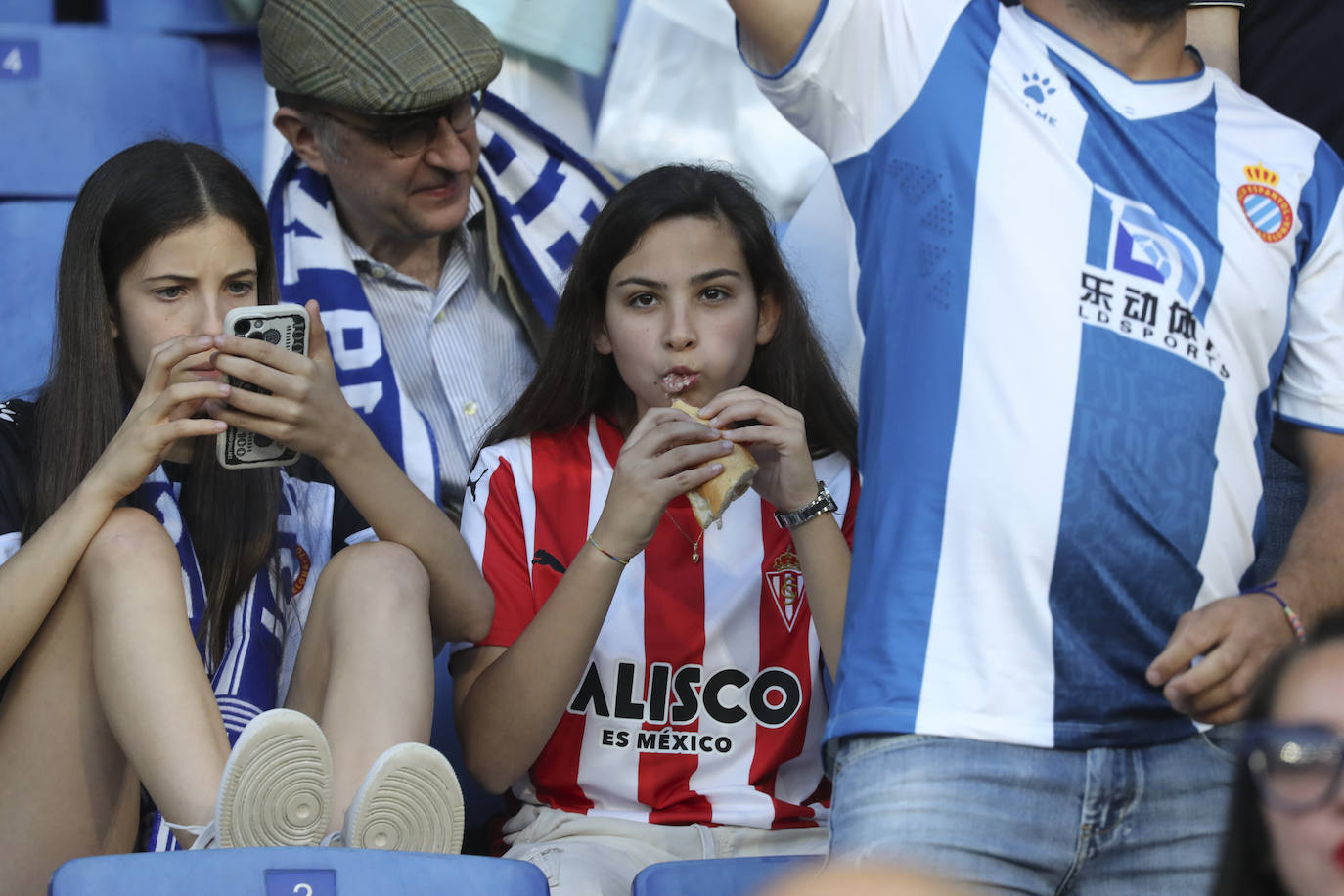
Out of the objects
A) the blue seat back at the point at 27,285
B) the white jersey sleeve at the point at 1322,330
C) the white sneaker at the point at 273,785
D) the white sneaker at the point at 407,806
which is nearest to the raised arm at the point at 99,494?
the white sneaker at the point at 273,785

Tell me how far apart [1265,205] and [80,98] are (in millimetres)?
2366

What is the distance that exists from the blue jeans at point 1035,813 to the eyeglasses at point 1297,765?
529mm

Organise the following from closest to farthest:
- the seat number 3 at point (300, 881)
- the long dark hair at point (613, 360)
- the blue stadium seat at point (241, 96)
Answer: the seat number 3 at point (300, 881), the long dark hair at point (613, 360), the blue stadium seat at point (241, 96)

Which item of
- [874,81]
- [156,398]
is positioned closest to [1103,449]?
[874,81]

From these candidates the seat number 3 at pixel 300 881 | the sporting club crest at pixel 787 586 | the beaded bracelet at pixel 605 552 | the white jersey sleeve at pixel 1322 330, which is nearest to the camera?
the seat number 3 at pixel 300 881

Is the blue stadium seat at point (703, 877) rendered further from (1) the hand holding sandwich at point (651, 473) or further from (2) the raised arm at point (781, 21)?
(2) the raised arm at point (781, 21)

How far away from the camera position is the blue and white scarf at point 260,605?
196 cm

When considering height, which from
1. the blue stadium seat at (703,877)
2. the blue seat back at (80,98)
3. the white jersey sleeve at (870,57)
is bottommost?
the blue stadium seat at (703,877)

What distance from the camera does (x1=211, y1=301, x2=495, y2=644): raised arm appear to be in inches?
72.8

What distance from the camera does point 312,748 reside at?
1584 mm

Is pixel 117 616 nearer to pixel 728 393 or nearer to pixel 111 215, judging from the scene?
pixel 111 215

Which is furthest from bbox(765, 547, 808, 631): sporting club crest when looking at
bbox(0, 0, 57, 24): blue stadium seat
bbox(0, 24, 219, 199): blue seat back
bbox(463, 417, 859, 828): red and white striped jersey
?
bbox(0, 0, 57, 24): blue stadium seat

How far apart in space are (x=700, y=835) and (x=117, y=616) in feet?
2.55

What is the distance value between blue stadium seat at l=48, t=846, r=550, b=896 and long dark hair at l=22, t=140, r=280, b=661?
58 centimetres
